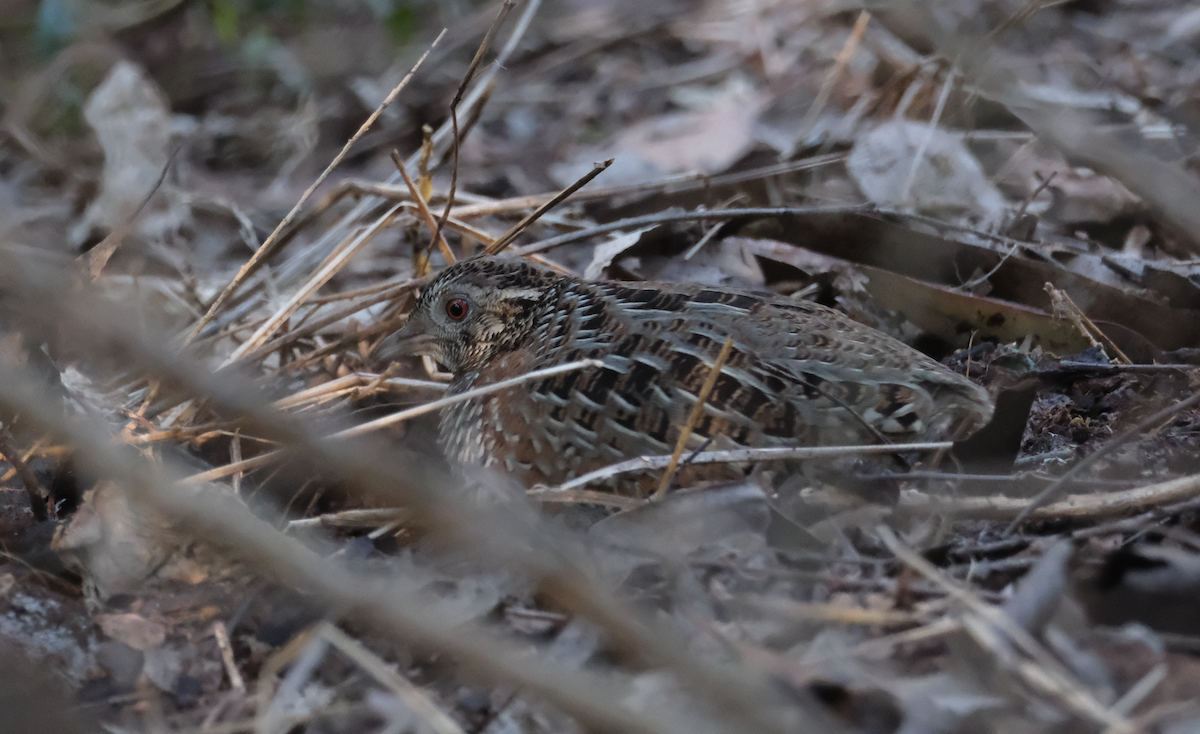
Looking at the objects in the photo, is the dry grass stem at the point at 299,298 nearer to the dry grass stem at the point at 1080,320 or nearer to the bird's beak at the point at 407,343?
the bird's beak at the point at 407,343

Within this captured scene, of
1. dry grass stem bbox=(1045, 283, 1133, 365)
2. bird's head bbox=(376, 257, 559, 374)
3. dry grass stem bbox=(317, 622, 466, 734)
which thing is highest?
bird's head bbox=(376, 257, 559, 374)

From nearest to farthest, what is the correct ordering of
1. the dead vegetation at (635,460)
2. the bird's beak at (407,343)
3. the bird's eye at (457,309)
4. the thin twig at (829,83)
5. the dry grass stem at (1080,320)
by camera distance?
the dead vegetation at (635,460), the dry grass stem at (1080,320), the bird's eye at (457,309), the bird's beak at (407,343), the thin twig at (829,83)

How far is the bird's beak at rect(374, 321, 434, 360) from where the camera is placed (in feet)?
10.8

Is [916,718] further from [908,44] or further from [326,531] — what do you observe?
[908,44]

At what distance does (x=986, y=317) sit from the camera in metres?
3.21

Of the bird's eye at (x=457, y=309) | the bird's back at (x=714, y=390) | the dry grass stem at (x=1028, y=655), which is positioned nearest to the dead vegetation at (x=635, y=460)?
the dry grass stem at (x=1028, y=655)

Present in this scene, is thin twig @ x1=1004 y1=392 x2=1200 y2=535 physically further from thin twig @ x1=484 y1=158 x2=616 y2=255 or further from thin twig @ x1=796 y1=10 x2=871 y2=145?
thin twig @ x1=796 y1=10 x2=871 y2=145

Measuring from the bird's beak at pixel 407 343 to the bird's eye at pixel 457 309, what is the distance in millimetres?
152

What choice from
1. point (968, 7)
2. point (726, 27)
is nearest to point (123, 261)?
point (726, 27)

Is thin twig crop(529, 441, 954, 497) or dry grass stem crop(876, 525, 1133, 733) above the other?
thin twig crop(529, 441, 954, 497)

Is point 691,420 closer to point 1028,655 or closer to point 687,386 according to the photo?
point 687,386

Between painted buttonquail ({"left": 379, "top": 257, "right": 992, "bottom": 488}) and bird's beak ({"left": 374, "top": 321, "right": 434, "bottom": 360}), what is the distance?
36 cm

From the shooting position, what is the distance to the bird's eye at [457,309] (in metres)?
3.15

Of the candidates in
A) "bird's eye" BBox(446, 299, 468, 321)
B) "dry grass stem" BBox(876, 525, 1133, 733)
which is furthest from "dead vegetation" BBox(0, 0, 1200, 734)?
"bird's eye" BBox(446, 299, 468, 321)
